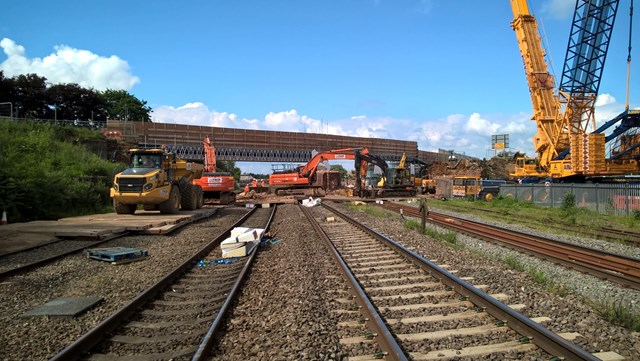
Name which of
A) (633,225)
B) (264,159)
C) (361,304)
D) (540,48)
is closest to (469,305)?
(361,304)

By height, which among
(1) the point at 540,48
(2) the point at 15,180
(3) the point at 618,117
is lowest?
(2) the point at 15,180

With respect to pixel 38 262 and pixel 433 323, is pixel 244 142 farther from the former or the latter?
pixel 433 323

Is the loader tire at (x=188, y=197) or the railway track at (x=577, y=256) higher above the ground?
the loader tire at (x=188, y=197)

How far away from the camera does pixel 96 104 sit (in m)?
65.8

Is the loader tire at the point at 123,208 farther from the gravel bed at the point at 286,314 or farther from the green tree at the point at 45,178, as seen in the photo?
the gravel bed at the point at 286,314

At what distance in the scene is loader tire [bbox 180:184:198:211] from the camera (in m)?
21.5

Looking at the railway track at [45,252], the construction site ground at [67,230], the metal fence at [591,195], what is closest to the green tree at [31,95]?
the construction site ground at [67,230]

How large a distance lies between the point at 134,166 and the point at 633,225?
21.0 meters

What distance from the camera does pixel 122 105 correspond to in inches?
3029

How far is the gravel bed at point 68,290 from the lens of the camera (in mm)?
4619

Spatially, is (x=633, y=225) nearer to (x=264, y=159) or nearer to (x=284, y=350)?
(x=284, y=350)

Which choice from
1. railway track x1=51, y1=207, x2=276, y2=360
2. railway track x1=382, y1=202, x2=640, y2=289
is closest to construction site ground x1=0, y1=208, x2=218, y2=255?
railway track x1=51, y1=207, x2=276, y2=360

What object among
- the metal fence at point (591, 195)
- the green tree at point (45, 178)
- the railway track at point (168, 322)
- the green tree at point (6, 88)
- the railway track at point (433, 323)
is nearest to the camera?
the railway track at point (433, 323)

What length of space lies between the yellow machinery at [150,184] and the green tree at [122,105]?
6194 cm
